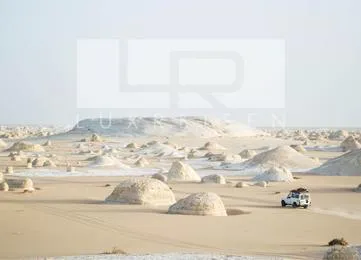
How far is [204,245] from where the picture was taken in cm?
1512

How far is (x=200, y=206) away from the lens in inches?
792

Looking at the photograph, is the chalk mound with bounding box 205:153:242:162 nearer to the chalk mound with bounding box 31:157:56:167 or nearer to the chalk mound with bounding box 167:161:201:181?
the chalk mound with bounding box 31:157:56:167

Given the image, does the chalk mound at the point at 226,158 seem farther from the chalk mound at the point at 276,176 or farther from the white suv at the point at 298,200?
the white suv at the point at 298,200

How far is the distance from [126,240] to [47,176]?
24.4m

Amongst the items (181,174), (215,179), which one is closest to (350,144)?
(181,174)

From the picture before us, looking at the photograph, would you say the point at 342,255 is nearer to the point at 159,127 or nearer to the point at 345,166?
the point at 345,166

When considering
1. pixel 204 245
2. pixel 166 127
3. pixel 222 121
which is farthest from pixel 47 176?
pixel 222 121

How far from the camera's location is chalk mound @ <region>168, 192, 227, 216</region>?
20.1 meters

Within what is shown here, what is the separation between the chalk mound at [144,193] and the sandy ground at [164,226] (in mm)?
592

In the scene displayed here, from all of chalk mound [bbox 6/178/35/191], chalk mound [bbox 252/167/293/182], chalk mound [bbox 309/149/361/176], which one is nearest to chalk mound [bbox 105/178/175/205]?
chalk mound [bbox 6/178/35/191]

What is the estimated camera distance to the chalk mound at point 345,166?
1593 inches

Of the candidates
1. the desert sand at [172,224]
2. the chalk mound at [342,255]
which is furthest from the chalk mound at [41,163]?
the chalk mound at [342,255]

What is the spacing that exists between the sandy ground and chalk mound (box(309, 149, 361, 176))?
12250 mm

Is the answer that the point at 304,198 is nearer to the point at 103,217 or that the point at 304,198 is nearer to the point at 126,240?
the point at 103,217
